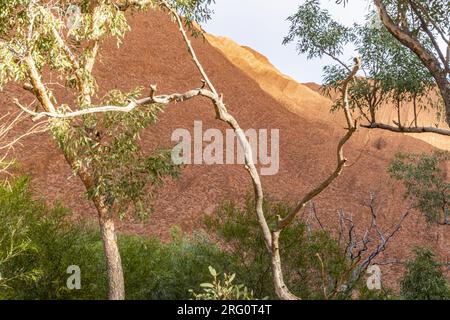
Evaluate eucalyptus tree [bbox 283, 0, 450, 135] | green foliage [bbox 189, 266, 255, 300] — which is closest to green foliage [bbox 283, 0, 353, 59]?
eucalyptus tree [bbox 283, 0, 450, 135]

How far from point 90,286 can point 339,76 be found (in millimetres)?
6340

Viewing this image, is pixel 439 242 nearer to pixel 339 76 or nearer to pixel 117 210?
pixel 339 76

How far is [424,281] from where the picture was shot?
13.3 meters

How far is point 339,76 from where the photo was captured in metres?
13.5

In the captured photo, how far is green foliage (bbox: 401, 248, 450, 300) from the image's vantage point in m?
13.1

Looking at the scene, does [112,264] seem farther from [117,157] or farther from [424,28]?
[424,28]

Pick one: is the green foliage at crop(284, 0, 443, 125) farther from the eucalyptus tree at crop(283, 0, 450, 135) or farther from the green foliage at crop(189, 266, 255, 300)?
the green foliage at crop(189, 266, 255, 300)

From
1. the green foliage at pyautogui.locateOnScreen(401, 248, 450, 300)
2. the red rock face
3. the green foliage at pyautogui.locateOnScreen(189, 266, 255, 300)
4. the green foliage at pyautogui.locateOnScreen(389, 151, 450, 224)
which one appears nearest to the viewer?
the green foliage at pyautogui.locateOnScreen(189, 266, 255, 300)

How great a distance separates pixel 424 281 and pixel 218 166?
16.7 m

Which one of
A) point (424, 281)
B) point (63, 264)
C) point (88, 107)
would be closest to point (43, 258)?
Answer: point (63, 264)

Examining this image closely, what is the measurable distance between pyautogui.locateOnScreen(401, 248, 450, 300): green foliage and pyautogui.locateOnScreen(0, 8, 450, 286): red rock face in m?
7.96

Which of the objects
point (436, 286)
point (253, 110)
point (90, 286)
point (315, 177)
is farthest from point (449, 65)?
point (253, 110)

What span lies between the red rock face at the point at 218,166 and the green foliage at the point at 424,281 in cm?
796

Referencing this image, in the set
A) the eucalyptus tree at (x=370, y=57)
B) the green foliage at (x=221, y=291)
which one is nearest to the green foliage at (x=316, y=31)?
the eucalyptus tree at (x=370, y=57)
